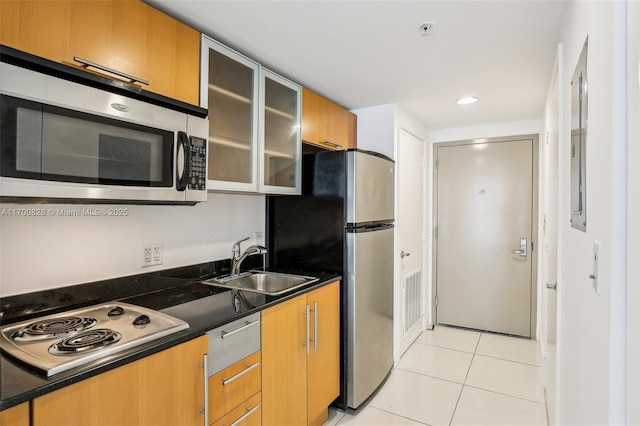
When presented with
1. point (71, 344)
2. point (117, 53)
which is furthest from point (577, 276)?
point (117, 53)

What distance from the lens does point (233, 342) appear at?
1443 mm

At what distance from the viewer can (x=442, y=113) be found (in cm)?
A: 321

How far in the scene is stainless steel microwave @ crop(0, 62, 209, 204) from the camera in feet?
3.42

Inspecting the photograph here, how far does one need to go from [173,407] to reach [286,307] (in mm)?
686

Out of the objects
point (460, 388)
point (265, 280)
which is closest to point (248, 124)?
point (265, 280)

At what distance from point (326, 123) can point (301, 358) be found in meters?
1.65

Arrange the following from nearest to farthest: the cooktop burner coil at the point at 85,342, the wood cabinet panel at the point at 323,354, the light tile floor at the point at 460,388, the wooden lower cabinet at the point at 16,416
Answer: the wooden lower cabinet at the point at 16,416 < the cooktop burner coil at the point at 85,342 < the wood cabinet panel at the point at 323,354 < the light tile floor at the point at 460,388

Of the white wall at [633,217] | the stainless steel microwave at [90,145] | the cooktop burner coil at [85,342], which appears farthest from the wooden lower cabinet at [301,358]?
the white wall at [633,217]

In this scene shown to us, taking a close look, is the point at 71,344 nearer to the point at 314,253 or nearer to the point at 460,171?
the point at 314,253

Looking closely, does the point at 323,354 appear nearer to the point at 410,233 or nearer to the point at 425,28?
the point at 410,233

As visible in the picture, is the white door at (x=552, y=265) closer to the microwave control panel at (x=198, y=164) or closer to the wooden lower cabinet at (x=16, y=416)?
the microwave control panel at (x=198, y=164)

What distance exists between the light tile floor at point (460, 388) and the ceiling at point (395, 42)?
2.16 metres

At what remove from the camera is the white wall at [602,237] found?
0.69m

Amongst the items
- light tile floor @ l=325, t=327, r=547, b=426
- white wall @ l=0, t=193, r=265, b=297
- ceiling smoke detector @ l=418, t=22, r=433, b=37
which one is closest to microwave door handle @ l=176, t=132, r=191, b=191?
white wall @ l=0, t=193, r=265, b=297
